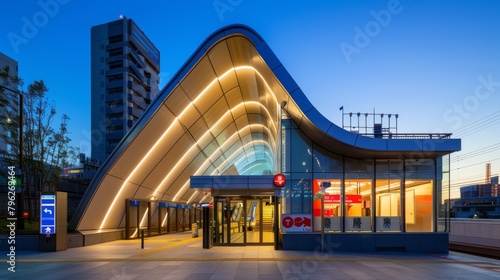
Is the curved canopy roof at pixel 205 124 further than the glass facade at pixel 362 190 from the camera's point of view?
No

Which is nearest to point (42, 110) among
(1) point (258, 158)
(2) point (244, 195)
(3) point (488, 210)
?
(2) point (244, 195)

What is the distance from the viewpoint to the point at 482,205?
8956cm

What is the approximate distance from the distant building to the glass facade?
74.8 meters

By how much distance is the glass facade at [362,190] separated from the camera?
1900cm

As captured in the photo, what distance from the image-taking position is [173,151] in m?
27.8

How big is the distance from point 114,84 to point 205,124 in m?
53.4

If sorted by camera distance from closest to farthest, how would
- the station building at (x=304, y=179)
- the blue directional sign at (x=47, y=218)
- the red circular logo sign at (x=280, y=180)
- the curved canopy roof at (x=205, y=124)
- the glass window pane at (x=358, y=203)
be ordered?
the curved canopy roof at (x=205, y=124), the station building at (x=304, y=179), the blue directional sign at (x=47, y=218), the red circular logo sign at (x=280, y=180), the glass window pane at (x=358, y=203)

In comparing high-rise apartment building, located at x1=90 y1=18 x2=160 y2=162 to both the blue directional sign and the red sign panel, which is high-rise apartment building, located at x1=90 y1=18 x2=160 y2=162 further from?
the red sign panel

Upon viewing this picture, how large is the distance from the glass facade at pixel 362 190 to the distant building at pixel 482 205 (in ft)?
245

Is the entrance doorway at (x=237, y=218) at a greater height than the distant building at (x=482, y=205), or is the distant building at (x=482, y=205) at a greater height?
the entrance doorway at (x=237, y=218)

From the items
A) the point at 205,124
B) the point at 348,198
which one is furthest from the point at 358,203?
the point at 205,124

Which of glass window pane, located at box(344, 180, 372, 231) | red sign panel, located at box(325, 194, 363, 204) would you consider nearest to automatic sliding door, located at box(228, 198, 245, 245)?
red sign panel, located at box(325, 194, 363, 204)

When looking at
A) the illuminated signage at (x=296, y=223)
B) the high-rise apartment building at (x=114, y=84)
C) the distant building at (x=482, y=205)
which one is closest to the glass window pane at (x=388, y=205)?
the illuminated signage at (x=296, y=223)

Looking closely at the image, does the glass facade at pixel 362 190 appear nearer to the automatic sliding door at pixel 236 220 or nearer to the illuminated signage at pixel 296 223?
the illuminated signage at pixel 296 223
